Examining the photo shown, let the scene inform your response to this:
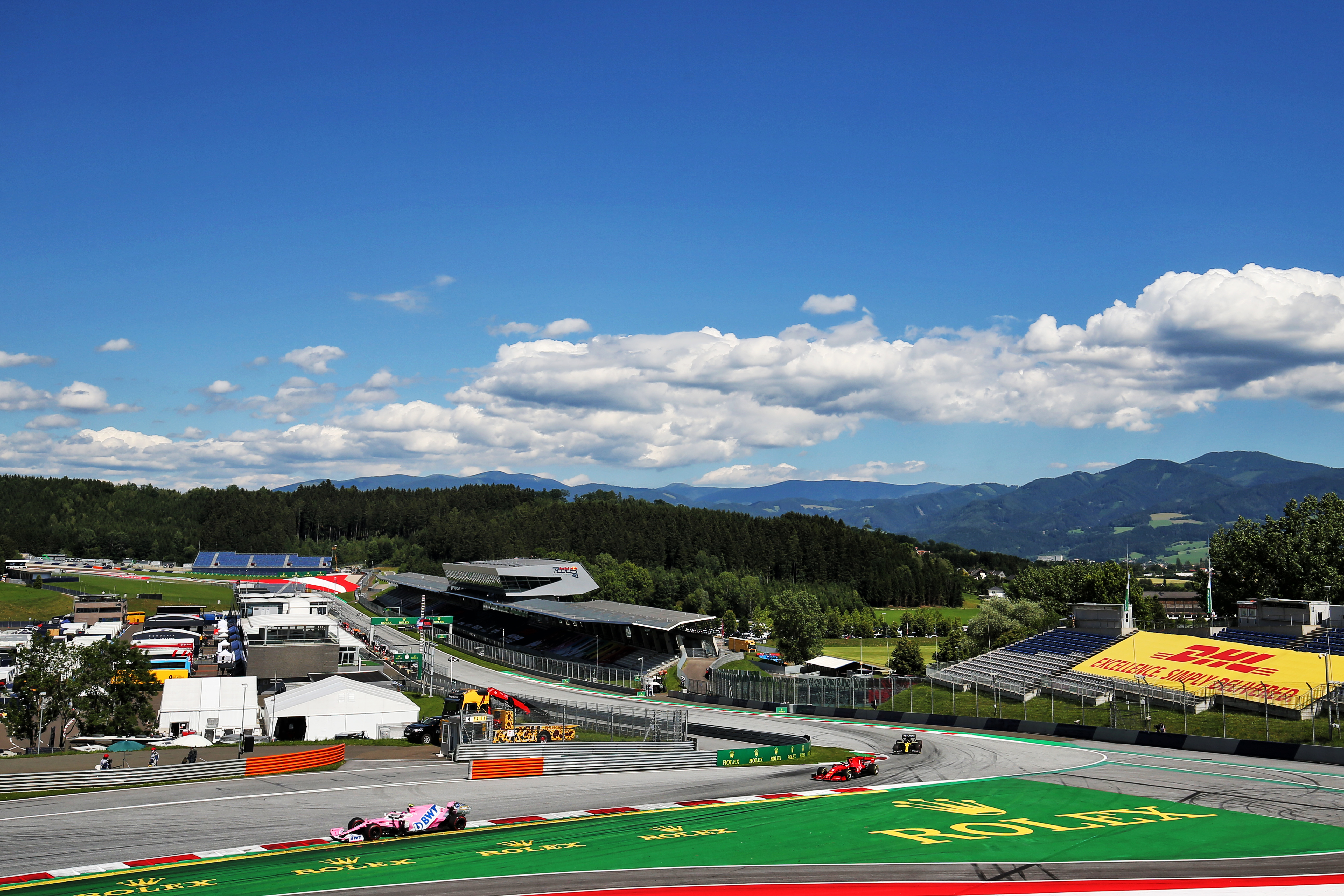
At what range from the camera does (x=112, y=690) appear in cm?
5066

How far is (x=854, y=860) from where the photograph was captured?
69.9ft

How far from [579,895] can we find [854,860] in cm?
681

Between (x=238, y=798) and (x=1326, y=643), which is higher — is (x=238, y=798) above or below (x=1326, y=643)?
below

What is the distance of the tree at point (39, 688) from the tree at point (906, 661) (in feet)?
221

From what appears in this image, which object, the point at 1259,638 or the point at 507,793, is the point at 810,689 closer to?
the point at 1259,638

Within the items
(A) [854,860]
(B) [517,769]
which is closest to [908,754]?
(B) [517,769]

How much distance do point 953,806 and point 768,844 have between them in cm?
835

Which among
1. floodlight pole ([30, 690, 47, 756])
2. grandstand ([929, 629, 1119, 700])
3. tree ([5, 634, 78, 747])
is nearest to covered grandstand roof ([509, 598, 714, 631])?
grandstand ([929, 629, 1119, 700])

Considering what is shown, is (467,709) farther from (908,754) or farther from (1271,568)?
(1271,568)

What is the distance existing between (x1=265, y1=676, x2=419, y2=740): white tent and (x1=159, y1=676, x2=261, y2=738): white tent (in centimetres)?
185

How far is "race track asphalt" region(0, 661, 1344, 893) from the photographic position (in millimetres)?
23422

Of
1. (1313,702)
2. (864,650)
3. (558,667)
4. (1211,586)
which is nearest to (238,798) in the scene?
(1313,702)

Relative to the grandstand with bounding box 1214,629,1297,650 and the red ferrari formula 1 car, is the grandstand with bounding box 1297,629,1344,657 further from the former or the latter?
the red ferrari formula 1 car

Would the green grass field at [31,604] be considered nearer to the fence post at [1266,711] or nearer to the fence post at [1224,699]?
the fence post at [1224,699]
